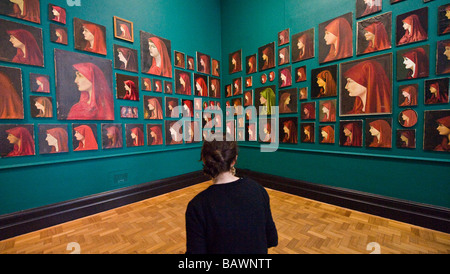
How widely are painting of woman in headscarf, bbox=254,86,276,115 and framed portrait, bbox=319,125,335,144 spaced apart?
1200 millimetres

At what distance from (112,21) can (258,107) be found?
3.46m

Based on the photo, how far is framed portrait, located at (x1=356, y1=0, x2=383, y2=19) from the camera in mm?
3037

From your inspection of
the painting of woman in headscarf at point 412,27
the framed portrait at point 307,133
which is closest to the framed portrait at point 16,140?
the framed portrait at point 307,133

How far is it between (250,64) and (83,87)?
11.7 ft

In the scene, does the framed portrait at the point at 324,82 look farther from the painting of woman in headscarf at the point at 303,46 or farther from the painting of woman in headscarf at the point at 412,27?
the painting of woman in headscarf at the point at 412,27

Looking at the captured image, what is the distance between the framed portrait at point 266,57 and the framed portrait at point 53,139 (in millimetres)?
4103

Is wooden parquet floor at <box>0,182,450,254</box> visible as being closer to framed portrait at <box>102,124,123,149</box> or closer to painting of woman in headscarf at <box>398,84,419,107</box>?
framed portrait at <box>102,124,123,149</box>

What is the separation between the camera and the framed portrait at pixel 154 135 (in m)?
4.09

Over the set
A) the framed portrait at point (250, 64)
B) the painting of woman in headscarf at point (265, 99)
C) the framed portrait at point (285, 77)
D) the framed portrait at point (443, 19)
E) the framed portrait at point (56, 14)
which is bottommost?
the painting of woman in headscarf at point (265, 99)

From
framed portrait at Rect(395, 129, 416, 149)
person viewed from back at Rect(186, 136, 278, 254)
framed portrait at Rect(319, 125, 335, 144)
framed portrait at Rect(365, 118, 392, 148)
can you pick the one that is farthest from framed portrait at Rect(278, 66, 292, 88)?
person viewed from back at Rect(186, 136, 278, 254)

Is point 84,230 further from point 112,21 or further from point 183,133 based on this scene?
point 112,21

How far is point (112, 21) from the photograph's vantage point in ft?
11.7

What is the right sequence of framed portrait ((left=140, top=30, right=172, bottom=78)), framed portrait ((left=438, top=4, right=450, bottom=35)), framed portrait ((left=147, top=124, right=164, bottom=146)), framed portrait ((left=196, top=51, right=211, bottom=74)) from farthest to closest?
framed portrait ((left=196, top=51, right=211, bottom=74)) < framed portrait ((left=147, top=124, right=164, bottom=146)) < framed portrait ((left=140, top=30, right=172, bottom=78)) < framed portrait ((left=438, top=4, right=450, bottom=35))

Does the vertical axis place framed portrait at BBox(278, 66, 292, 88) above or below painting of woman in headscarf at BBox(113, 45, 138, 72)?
below
